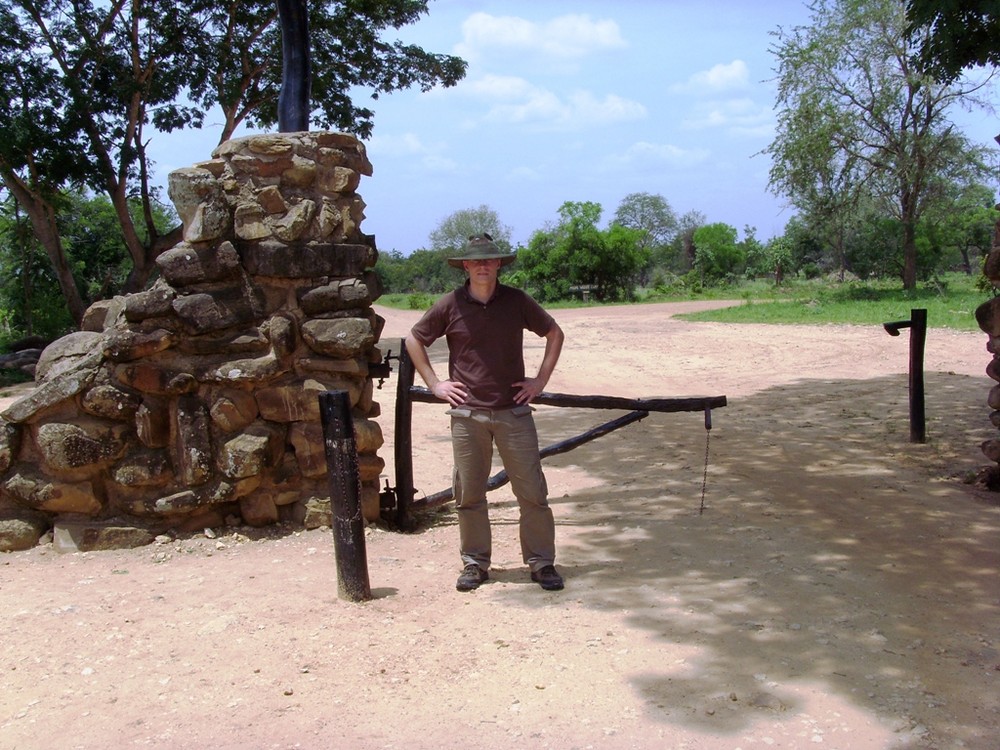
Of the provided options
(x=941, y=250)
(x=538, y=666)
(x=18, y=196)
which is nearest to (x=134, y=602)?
(x=538, y=666)

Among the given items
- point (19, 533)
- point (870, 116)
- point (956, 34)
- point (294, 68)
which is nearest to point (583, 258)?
point (870, 116)

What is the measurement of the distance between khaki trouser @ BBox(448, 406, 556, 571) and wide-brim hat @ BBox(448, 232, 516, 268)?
74 cm

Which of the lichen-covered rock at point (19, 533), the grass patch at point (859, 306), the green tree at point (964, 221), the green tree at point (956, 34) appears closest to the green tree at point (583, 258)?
the grass patch at point (859, 306)

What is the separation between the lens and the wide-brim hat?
15.2 ft

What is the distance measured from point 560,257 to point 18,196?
22.6 metres

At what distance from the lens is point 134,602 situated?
4641 mm

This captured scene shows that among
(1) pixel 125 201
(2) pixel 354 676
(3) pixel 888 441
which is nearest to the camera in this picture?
(2) pixel 354 676

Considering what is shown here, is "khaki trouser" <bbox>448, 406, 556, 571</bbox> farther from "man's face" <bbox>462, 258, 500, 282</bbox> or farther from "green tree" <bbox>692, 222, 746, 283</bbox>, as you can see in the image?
"green tree" <bbox>692, 222, 746, 283</bbox>

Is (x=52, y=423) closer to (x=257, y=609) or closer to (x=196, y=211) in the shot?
(x=196, y=211)

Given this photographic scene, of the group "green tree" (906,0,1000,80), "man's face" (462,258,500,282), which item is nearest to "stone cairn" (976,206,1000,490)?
"green tree" (906,0,1000,80)

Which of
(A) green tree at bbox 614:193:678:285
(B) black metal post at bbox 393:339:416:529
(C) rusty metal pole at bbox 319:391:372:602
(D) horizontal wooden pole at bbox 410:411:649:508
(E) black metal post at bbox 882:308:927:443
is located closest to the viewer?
(C) rusty metal pole at bbox 319:391:372:602

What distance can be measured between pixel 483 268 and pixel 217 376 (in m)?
1.83

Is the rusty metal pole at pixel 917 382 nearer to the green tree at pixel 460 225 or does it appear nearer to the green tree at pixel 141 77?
the green tree at pixel 141 77

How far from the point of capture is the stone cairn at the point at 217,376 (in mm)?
5453
